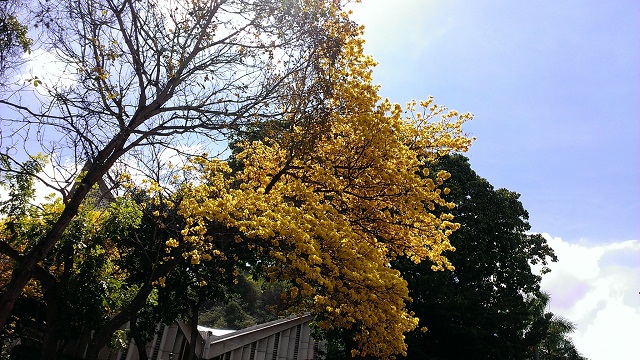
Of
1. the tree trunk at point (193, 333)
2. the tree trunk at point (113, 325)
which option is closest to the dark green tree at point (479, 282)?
the tree trunk at point (193, 333)

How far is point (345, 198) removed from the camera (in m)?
8.96

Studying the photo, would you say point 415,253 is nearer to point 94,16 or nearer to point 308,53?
point 308,53

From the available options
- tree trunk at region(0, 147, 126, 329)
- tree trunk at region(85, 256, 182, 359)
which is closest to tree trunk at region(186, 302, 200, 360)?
tree trunk at region(85, 256, 182, 359)

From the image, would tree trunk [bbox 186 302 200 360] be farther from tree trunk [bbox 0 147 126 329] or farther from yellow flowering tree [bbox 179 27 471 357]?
tree trunk [bbox 0 147 126 329]

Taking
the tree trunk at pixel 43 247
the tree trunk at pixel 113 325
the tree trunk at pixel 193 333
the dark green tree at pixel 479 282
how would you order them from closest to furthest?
1. the tree trunk at pixel 43 247
2. the tree trunk at pixel 113 325
3. the tree trunk at pixel 193 333
4. the dark green tree at pixel 479 282

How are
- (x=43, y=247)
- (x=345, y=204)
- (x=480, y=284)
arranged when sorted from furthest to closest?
(x=480, y=284), (x=345, y=204), (x=43, y=247)

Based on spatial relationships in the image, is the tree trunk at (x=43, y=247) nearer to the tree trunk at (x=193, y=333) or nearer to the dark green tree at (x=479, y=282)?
the tree trunk at (x=193, y=333)

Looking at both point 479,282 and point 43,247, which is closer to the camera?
point 43,247

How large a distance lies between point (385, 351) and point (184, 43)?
6795mm

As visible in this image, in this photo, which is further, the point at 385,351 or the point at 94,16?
the point at 385,351

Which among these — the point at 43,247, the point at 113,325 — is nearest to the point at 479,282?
the point at 113,325

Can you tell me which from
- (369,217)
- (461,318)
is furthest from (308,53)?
(461,318)

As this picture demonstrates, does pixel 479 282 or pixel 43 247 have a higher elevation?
pixel 479 282

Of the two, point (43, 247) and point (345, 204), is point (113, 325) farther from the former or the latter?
point (345, 204)
